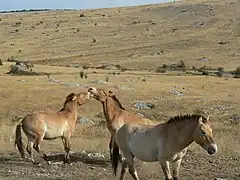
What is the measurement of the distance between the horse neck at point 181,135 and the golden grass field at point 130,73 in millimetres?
2575

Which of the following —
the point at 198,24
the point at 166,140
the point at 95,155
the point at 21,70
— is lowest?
the point at 95,155

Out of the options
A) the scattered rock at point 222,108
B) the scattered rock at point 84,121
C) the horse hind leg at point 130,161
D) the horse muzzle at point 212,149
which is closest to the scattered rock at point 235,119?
the scattered rock at point 222,108

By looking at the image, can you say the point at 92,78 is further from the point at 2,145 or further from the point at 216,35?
the point at 216,35

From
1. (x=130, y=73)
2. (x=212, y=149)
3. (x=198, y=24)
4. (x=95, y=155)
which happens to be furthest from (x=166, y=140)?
(x=198, y=24)

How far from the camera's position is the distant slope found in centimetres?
5791

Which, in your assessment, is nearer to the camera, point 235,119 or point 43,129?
point 43,129

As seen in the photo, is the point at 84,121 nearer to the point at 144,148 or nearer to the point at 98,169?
the point at 98,169

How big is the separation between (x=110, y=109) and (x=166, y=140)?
4.29 meters

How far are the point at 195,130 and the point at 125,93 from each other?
726 inches

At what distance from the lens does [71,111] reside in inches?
605

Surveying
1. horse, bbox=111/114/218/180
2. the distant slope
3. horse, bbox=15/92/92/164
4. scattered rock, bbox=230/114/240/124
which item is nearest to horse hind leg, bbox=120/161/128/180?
horse, bbox=111/114/218/180

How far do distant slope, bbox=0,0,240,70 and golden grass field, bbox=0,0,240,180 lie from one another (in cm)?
13

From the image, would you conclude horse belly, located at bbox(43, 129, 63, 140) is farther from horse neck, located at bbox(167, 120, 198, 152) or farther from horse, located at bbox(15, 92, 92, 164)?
horse neck, located at bbox(167, 120, 198, 152)

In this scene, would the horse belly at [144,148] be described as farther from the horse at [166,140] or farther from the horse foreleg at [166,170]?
the horse foreleg at [166,170]
